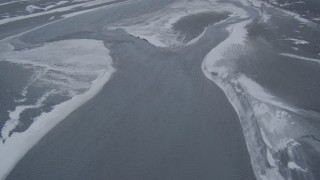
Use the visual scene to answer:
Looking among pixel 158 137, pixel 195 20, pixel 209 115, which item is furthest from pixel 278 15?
pixel 158 137

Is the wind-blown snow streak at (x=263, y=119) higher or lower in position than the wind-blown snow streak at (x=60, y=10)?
lower

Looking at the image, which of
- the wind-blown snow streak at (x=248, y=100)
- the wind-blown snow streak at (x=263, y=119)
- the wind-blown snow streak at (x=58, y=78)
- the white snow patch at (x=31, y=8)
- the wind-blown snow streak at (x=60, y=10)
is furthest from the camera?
the white snow patch at (x=31, y=8)

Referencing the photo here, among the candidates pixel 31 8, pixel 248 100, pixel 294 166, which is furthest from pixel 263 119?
pixel 31 8

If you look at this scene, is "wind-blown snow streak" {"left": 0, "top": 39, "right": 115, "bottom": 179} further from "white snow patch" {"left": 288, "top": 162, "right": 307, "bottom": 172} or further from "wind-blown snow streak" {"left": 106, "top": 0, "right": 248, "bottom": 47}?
"white snow patch" {"left": 288, "top": 162, "right": 307, "bottom": 172}

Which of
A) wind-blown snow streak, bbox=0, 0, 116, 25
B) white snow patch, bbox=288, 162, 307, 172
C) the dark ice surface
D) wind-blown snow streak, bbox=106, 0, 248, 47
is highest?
wind-blown snow streak, bbox=0, 0, 116, 25

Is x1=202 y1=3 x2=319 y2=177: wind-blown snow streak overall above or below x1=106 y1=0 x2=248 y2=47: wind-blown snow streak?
below

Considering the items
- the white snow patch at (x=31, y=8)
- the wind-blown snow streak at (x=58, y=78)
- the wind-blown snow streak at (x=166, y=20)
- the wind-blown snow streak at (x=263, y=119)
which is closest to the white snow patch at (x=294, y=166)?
the wind-blown snow streak at (x=263, y=119)

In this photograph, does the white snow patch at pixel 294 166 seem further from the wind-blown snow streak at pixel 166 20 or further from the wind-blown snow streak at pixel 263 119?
the wind-blown snow streak at pixel 166 20

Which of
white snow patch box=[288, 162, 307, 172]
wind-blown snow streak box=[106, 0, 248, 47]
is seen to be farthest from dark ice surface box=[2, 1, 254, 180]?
wind-blown snow streak box=[106, 0, 248, 47]

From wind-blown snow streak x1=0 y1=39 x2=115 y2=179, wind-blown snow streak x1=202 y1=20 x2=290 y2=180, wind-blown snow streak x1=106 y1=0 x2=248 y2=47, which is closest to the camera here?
wind-blown snow streak x1=202 y1=20 x2=290 y2=180

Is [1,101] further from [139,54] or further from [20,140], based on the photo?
[139,54]
